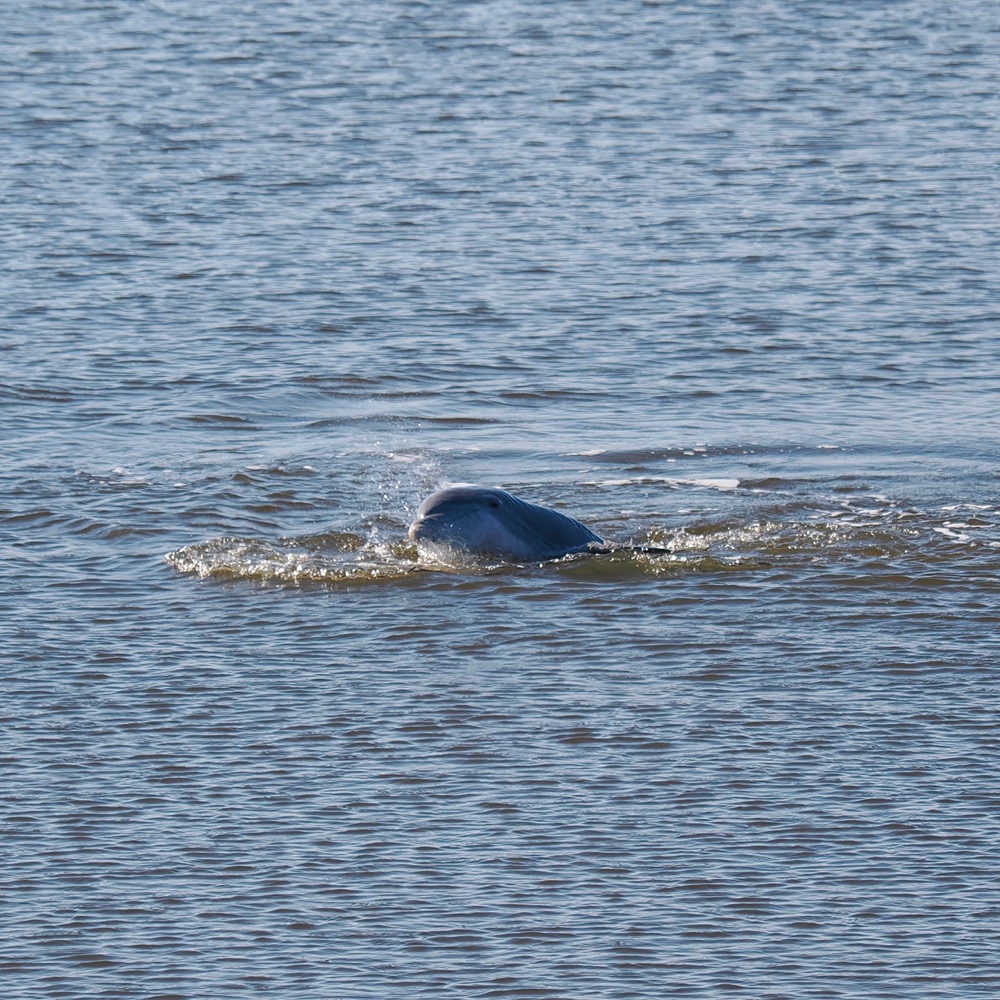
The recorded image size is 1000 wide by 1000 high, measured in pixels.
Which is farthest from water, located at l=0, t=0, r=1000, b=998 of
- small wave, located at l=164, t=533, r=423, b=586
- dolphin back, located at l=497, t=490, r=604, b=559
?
dolphin back, located at l=497, t=490, r=604, b=559

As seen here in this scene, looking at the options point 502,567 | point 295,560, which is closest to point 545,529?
point 502,567

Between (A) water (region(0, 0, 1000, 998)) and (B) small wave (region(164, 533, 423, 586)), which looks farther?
(B) small wave (region(164, 533, 423, 586))

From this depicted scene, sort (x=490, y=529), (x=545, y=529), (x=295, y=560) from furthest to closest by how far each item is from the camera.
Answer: (x=295, y=560) < (x=545, y=529) < (x=490, y=529)

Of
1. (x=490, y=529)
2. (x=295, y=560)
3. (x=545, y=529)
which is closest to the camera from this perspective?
(x=490, y=529)

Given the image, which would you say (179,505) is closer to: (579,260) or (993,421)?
(993,421)

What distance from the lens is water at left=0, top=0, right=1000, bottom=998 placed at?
783 centimetres

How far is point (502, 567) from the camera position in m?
11.8

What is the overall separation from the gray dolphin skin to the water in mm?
129

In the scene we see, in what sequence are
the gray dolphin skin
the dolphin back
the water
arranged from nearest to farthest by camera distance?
the water, the gray dolphin skin, the dolphin back

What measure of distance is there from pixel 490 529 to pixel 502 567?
23cm

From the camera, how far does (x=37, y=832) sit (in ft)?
27.9

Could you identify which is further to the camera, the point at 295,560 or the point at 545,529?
the point at 295,560

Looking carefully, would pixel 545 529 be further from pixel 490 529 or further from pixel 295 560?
pixel 295 560

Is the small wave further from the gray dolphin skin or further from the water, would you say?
the gray dolphin skin
